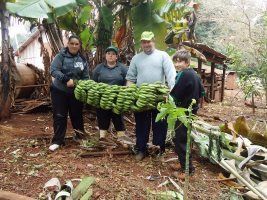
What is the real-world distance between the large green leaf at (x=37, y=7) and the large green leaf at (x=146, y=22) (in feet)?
4.39

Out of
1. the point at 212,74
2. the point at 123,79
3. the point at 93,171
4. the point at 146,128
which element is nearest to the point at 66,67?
the point at 123,79

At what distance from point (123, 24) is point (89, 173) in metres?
3.77

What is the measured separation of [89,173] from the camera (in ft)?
13.9

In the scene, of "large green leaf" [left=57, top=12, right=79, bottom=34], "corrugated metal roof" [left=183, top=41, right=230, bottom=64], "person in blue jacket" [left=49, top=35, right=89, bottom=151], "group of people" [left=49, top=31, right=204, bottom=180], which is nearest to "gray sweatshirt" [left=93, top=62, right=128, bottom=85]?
"group of people" [left=49, top=31, right=204, bottom=180]

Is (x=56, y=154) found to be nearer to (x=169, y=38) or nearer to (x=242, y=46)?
(x=169, y=38)

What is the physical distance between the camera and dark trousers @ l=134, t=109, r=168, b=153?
185 inches

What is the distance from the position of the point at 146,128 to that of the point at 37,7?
2070mm

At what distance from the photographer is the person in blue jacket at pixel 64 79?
16.2ft

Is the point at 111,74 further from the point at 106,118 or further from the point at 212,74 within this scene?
the point at 212,74

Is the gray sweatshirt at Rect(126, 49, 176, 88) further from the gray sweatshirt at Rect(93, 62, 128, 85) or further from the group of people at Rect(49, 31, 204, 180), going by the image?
the gray sweatshirt at Rect(93, 62, 128, 85)

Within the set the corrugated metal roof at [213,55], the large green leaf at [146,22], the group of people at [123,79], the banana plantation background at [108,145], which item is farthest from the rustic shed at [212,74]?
the group of people at [123,79]

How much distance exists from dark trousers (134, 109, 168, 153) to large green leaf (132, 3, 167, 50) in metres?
1.60

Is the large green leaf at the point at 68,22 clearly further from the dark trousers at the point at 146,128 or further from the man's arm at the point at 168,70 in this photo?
the dark trousers at the point at 146,128

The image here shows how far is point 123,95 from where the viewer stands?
14.5ft
